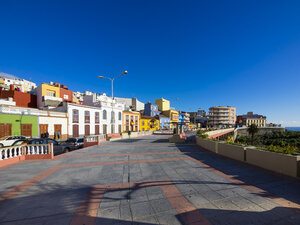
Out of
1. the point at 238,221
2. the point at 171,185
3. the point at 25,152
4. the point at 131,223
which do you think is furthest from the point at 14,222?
the point at 25,152

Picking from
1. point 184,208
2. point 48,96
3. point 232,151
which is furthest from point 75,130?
point 184,208

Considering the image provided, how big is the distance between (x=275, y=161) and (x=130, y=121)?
127 feet

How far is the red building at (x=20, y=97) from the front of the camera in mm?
28719

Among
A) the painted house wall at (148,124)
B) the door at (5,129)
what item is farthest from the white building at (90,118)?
the painted house wall at (148,124)

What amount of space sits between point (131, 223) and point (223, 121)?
349 feet

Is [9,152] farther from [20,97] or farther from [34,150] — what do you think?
[20,97]

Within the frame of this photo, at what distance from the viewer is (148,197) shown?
13.6 feet

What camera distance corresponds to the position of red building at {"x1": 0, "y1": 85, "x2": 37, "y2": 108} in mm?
28719

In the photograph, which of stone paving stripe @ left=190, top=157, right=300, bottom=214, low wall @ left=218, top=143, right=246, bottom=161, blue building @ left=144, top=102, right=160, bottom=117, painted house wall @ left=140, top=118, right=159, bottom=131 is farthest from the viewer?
blue building @ left=144, top=102, right=160, bottom=117

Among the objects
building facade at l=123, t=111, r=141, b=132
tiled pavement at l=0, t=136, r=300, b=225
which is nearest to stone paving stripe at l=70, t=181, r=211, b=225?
tiled pavement at l=0, t=136, r=300, b=225

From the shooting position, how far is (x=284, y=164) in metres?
5.66

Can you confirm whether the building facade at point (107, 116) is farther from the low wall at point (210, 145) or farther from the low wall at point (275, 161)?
the low wall at point (275, 161)

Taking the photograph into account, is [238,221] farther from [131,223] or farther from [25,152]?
[25,152]

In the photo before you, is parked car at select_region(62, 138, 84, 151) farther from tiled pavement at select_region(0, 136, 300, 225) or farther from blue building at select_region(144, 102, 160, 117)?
blue building at select_region(144, 102, 160, 117)
